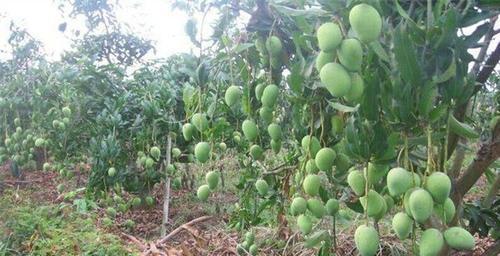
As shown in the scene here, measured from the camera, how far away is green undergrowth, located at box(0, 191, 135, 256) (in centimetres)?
266

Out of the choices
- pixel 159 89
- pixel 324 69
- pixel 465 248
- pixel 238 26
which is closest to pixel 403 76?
pixel 324 69

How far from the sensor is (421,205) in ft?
2.12

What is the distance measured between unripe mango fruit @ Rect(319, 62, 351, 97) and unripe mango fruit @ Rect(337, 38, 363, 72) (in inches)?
0.4

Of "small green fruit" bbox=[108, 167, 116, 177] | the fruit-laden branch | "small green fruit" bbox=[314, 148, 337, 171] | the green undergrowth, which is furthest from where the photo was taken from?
"small green fruit" bbox=[108, 167, 116, 177]

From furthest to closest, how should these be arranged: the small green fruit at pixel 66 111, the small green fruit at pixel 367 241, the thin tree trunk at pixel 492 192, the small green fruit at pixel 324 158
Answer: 1. the small green fruit at pixel 66 111
2. the thin tree trunk at pixel 492 192
3. the small green fruit at pixel 324 158
4. the small green fruit at pixel 367 241

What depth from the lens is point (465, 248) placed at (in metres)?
0.70

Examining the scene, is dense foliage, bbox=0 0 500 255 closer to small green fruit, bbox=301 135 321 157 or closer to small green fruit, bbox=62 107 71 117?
small green fruit, bbox=301 135 321 157

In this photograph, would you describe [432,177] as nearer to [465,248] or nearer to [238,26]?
[465,248]

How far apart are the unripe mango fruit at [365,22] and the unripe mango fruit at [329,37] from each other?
0.03 meters

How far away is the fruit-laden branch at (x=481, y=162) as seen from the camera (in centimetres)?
109

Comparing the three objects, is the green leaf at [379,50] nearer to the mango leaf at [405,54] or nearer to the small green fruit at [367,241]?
the mango leaf at [405,54]

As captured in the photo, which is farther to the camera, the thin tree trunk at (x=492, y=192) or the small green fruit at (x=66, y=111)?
the small green fruit at (x=66, y=111)

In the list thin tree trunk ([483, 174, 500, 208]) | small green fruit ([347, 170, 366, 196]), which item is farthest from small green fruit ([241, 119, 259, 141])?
thin tree trunk ([483, 174, 500, 208])

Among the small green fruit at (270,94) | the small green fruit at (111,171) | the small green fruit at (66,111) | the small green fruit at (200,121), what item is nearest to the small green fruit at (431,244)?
the small green fruit at (270,94)
